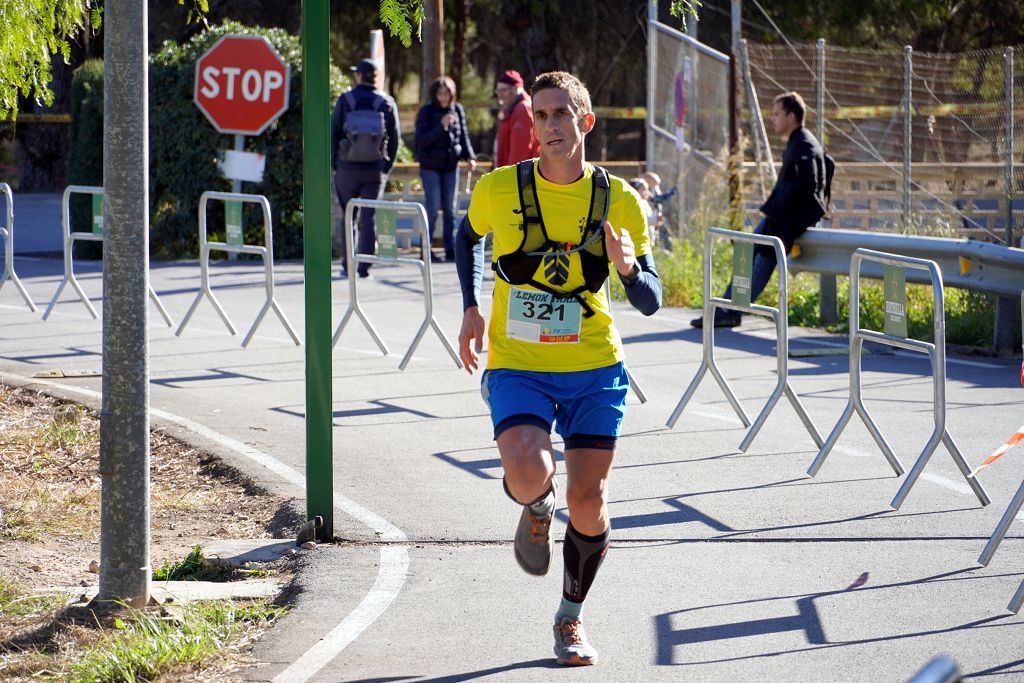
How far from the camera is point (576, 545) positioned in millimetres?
4922

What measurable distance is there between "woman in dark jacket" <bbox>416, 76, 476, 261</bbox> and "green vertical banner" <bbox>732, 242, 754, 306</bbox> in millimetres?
8039

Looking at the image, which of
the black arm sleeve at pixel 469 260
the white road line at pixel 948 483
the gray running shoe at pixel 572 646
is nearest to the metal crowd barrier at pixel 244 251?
the white road line at pixel 948 483

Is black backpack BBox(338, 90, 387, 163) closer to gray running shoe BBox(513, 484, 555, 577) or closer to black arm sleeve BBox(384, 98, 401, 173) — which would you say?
black arm sleeve BBox(384, 98, 401, 173)

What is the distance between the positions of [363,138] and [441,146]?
1412 mm

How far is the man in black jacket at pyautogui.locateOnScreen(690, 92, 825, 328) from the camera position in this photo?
12266mm

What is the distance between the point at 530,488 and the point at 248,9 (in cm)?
3009

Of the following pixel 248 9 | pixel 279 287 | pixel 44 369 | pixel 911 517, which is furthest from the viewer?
pixel 248 9

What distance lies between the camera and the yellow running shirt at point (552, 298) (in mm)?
4938

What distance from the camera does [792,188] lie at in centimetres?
1240

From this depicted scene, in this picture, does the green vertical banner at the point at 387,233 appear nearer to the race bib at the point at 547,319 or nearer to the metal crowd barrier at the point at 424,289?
the metal crowd barrier at the point at 424,289

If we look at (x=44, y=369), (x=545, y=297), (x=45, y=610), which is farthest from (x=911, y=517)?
(x=44, y=369)

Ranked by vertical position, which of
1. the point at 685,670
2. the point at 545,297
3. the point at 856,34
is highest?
the point at 856,34

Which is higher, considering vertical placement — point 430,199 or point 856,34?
point 856,34

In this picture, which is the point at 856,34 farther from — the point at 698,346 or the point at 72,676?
the point at 72,676
